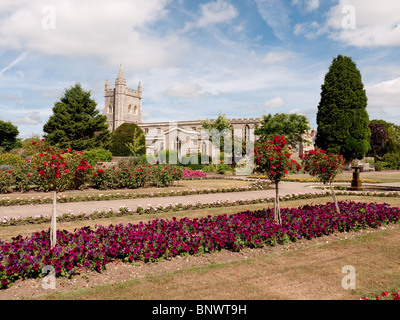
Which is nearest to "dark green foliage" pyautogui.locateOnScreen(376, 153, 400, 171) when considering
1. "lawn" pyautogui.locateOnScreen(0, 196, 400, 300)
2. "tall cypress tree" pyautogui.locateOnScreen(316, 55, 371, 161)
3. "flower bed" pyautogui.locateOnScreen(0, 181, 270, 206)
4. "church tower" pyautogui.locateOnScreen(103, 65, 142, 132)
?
"tall cypress tree" pyautogui.locateOnScreen(316, 55, 371, 161)

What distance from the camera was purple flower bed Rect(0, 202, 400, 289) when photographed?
4508 millimetres

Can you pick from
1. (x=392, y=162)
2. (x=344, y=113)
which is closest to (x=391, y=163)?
(x=392, y=162)

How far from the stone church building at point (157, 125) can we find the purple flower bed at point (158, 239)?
42124mm

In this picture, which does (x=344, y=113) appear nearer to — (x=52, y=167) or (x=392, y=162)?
(x=392, y=162)

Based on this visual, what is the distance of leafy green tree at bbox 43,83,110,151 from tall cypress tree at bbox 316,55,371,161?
2794cm

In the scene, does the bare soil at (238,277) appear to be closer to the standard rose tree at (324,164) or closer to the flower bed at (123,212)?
the standard rose tree at (324,164)

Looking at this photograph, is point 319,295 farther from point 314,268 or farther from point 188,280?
point 188,280

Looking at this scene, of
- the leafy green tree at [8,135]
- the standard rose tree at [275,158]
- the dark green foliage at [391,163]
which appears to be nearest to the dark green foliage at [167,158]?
the dark green foliage at [391,163]

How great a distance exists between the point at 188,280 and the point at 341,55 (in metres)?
42.4

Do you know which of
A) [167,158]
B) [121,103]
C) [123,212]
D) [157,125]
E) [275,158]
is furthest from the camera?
[121,103]

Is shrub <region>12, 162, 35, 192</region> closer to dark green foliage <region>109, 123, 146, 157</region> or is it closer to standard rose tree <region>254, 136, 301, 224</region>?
standard rose tree <region>254, 136, 301, 224</region>

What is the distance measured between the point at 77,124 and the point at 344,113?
3266 cm

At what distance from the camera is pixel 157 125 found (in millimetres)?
70812
